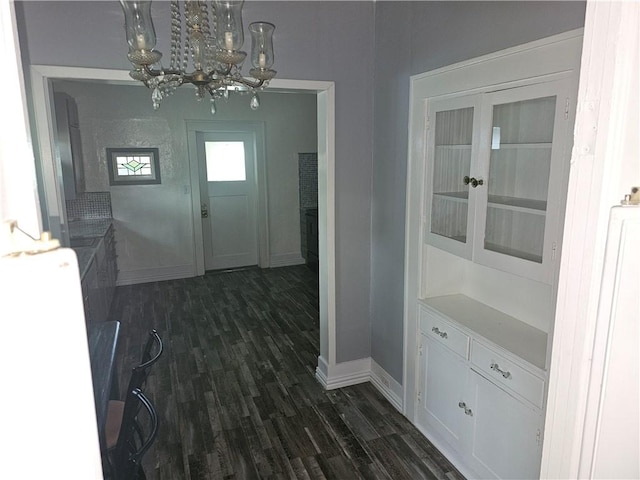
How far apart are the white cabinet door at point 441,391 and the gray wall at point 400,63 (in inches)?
11.9

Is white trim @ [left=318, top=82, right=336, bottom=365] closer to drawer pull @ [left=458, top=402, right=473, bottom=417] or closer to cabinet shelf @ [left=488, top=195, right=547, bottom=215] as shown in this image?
drawer pull @ [left=458, top=402, right=473, bottom=417]

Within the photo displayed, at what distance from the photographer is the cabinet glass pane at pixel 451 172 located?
2.21 meters

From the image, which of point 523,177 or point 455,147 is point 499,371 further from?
point 455,147

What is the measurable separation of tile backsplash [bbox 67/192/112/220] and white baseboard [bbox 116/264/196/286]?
32.5 inches

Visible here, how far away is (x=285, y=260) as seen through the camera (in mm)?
6648

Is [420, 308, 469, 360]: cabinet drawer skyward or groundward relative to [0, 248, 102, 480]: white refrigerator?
groundward

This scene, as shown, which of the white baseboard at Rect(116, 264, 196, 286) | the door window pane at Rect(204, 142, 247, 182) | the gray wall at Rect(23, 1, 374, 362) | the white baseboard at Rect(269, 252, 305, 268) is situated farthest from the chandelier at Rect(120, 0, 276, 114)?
the white baseboard at Rect(269, 252, 305, 268)

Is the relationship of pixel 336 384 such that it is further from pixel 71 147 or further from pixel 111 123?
pixel 111 123

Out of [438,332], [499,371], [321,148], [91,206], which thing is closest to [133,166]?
[91,206]

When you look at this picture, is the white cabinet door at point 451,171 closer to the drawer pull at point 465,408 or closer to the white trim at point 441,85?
the white trim at point 441,85

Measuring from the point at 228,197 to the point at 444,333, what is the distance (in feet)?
14.8

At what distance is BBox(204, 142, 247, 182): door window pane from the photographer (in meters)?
6.09

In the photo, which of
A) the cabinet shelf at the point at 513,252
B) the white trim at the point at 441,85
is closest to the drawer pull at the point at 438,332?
the white trim at the point at 441,85

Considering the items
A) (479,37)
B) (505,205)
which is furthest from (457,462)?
(479,37)
